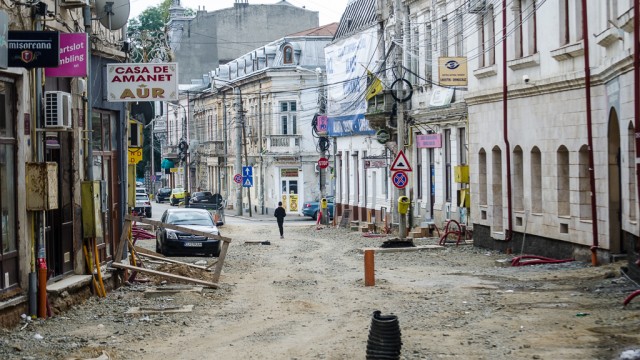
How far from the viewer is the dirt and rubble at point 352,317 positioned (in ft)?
44.9

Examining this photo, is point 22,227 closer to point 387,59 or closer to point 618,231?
point 618,231

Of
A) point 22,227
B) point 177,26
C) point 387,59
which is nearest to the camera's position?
point 22,227

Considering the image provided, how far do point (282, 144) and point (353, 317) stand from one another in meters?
53.7

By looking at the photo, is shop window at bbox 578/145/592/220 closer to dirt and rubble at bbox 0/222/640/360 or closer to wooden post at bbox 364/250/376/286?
dirt and rubble at bbox 0/222/640/360

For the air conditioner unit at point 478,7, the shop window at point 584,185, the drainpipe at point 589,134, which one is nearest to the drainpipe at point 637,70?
the drainpipe at point 589,134

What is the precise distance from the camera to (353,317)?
56.0 feet

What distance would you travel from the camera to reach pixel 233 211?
7794 centimetres

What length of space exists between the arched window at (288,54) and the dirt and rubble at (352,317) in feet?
151

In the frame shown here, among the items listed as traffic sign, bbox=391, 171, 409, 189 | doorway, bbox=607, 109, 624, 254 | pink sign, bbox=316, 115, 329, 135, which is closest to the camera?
doorway, bbox=607, 109, 624, 254

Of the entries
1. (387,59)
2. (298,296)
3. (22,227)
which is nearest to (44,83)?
(22,227)

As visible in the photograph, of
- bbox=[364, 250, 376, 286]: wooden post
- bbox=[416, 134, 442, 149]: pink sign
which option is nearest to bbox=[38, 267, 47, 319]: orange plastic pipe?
bbox=[364, 250, 376, 286]: wooden post

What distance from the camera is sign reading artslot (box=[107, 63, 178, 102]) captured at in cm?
2005

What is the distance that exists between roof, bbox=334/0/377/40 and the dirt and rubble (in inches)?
963

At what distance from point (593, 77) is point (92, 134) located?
9.62 m
